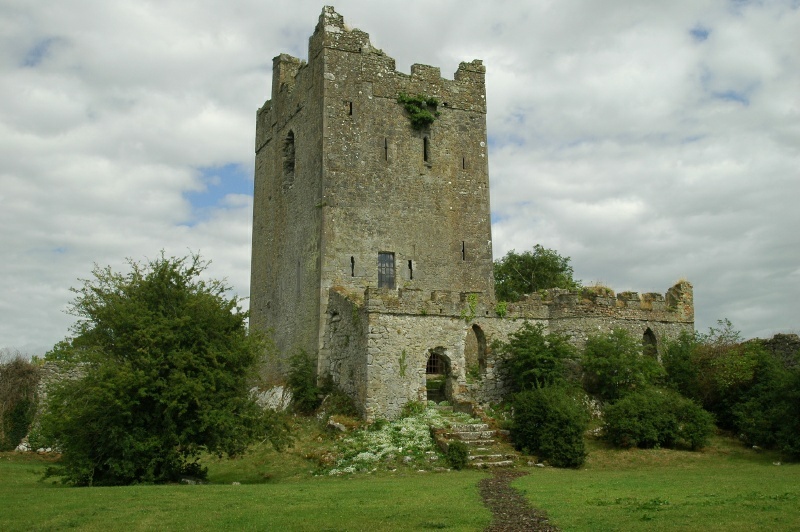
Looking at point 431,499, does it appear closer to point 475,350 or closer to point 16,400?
point 475,350

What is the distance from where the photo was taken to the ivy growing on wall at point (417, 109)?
33.7 meters

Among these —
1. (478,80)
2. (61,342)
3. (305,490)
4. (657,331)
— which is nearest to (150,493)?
(305,490)

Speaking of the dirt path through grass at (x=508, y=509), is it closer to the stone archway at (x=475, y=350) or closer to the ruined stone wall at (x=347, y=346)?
the ruined stone wall at (x=347, y=346)

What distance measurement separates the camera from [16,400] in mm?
31500

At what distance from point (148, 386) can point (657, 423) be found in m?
14.4

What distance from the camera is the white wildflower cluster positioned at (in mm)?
22094

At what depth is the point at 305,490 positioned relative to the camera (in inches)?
690

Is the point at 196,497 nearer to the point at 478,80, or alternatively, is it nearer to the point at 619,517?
the point at 619,517

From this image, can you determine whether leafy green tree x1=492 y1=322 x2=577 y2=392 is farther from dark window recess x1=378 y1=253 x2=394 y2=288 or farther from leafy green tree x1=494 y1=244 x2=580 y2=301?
leafy green tree x1=494 y1=244 x2=580 y2=301

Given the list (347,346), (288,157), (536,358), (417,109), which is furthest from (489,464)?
(288,157)

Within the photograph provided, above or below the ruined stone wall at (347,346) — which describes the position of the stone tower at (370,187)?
above

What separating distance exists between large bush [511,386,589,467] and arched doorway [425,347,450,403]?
11.8ft

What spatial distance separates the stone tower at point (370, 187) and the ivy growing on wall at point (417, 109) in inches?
8.2

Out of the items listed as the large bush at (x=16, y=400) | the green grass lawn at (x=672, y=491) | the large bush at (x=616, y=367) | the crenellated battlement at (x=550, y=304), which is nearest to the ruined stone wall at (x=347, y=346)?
the crenellated battlement at (x=550, y=304)
